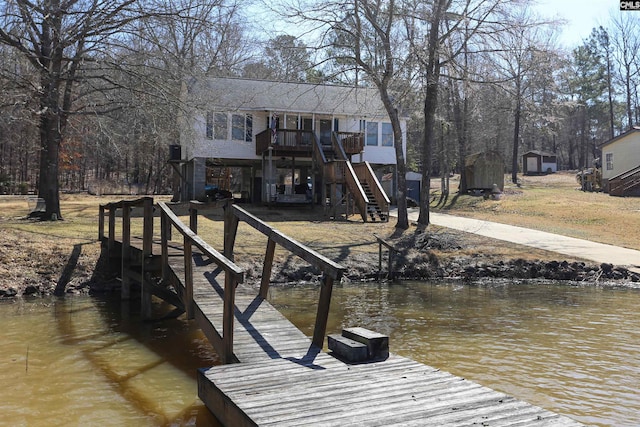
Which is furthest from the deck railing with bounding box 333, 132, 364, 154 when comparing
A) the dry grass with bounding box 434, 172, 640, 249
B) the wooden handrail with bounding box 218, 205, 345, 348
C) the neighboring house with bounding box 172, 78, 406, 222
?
the wooden handrail with bounding box 218, 205, 345, 348

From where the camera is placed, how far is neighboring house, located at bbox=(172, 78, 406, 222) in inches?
1024

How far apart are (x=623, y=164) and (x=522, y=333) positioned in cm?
3338

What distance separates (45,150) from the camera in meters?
18.4

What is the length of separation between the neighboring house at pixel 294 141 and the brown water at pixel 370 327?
13078 millimetres

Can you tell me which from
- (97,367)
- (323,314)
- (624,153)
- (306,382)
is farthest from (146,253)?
(624,153)

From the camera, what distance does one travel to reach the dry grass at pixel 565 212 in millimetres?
20938

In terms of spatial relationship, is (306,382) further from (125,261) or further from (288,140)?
(288,140)

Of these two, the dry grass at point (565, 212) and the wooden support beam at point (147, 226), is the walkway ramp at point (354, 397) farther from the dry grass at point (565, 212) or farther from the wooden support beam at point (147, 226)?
the dry grass at point (565, 212)

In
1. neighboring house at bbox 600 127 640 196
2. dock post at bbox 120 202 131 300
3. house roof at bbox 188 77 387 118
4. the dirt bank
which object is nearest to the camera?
dock post at bbox 120 202 131 300

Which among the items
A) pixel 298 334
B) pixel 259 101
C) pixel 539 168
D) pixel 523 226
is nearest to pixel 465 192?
pixel 523 226

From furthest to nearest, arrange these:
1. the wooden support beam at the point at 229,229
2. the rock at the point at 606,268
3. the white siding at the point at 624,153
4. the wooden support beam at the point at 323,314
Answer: the white siding at the point at 624,153, the rock at the point at 606,268, the wooden support beam at the point at 229,229, the wooden support beam at the point at 323,314

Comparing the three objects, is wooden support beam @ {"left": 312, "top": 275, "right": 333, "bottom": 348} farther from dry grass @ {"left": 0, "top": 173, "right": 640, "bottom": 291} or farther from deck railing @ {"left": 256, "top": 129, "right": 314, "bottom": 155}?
deck railing @ {"left": 256, "top": 129, "right": 314, "bottom": 155}

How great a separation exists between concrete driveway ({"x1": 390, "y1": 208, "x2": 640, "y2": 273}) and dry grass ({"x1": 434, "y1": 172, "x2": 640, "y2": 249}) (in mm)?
997

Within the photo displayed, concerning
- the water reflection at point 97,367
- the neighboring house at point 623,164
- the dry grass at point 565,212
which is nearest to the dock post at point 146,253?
the water reflection at point 97,367
